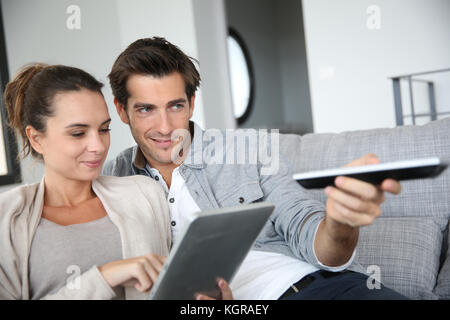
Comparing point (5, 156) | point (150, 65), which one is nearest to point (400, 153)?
point (150, 65)

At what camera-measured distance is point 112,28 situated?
4.12m

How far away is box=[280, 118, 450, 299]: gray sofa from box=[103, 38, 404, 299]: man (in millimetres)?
190

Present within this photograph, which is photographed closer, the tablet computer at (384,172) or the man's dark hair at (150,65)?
the tablet computer at (384,172)

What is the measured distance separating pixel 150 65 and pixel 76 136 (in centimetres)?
38

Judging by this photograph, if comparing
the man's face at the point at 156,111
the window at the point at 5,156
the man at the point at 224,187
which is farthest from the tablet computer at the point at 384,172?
the window at the point at 5,156

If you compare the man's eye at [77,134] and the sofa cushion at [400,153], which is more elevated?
the man's eye at [77,134]

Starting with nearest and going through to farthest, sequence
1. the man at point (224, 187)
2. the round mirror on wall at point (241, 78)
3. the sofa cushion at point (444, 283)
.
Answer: the man at point (224, 187)
the sofa cushion at point (444, 283)
the round mirror on wall at point (241, 78)

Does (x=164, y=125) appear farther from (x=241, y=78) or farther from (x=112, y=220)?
(x=241, y=78)

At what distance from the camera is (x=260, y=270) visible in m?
1.31

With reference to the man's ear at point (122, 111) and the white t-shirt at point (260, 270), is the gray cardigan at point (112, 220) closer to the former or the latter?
the white t-shirt at point (260, 270)

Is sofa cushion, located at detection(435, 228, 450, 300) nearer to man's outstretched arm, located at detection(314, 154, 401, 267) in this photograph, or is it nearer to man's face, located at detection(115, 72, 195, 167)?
man's outstretched arm, located at detection(314, 154, 401, 267)

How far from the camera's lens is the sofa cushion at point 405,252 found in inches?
55.1

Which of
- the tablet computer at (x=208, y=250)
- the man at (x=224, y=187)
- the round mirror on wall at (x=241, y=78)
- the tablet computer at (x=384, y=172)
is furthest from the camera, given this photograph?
the round mirror on wall at (x=241, y=78)
